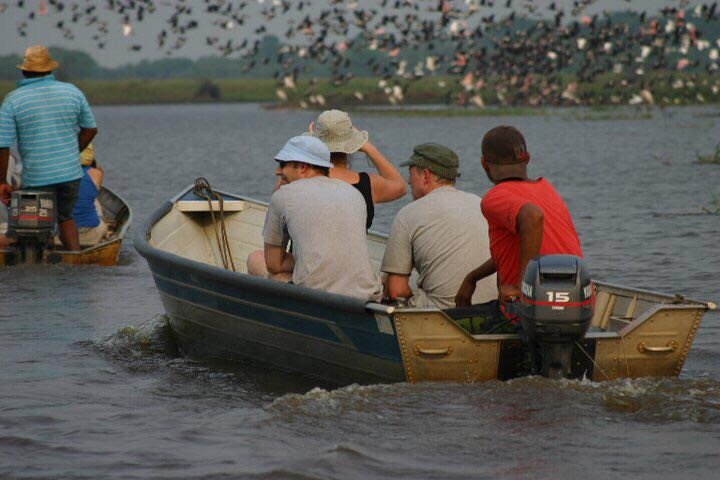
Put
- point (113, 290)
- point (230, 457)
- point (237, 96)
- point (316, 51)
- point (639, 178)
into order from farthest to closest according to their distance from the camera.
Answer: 1. point (237, 96)
2. point (316, 51)
3. point (639, 178)
4. point (113, 290)
5. point (230, 457)

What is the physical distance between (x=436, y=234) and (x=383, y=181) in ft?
3.87

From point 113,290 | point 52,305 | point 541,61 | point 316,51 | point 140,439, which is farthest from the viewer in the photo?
point 541,61

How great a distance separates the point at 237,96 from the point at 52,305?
11685cm

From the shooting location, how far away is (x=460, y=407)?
24.1ft

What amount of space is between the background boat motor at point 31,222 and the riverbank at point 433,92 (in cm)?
3746

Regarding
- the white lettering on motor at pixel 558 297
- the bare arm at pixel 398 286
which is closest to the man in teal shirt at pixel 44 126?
the bare arm at pixel 398 286

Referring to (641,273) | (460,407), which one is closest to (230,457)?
(460,407)

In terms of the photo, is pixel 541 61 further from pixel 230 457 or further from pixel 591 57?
pixel 230 457

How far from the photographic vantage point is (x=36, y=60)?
12617 millimetres

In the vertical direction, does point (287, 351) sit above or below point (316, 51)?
above

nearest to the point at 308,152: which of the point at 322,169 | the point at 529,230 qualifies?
the point at 322,169

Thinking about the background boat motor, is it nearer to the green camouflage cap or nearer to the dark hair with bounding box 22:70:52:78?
the dark hair with bounding box 22:70:52:78

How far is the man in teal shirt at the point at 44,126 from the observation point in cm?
1257

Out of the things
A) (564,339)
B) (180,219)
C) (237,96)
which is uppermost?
(564,339)
